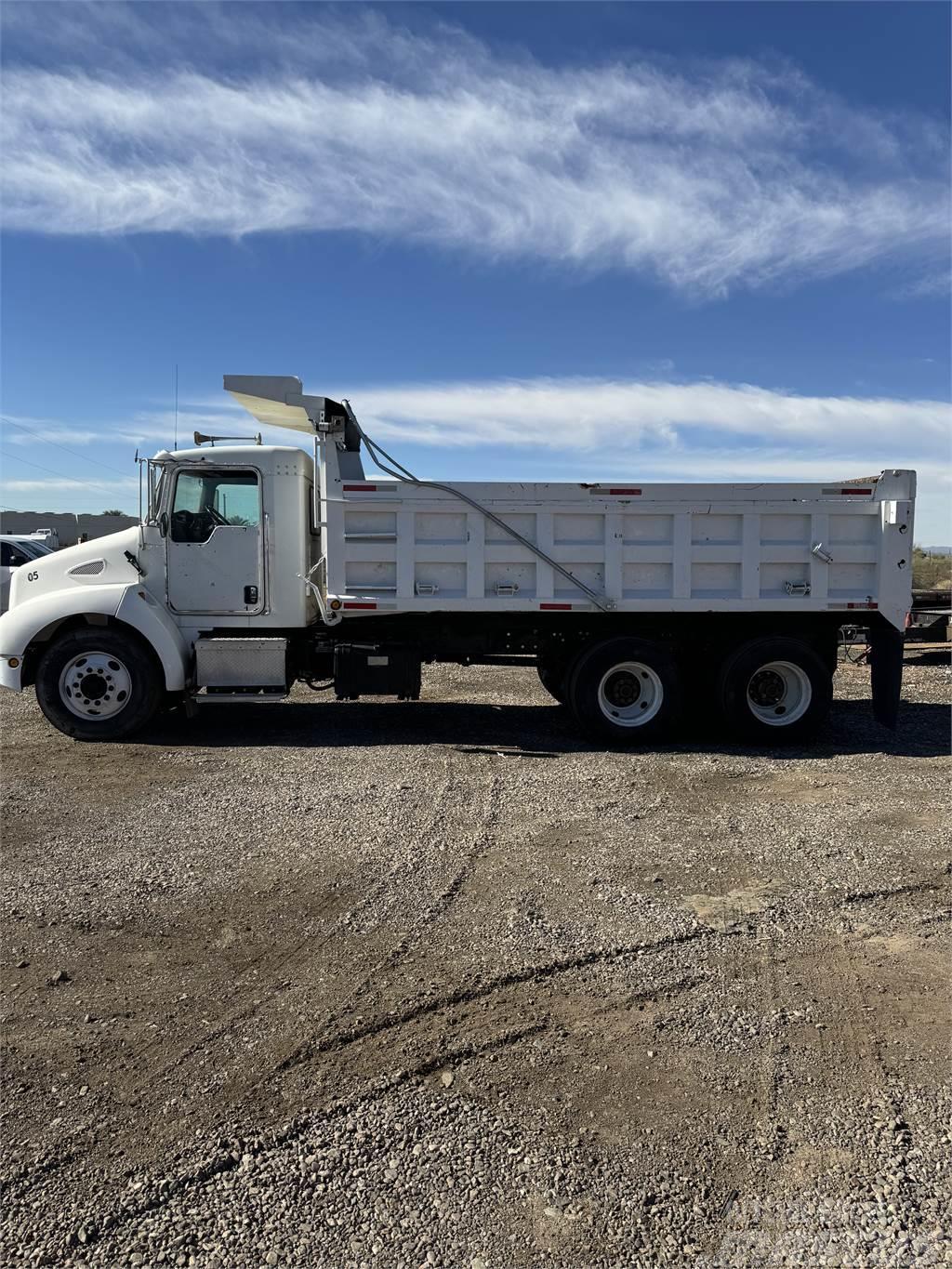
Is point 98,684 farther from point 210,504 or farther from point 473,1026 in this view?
point 473,1026

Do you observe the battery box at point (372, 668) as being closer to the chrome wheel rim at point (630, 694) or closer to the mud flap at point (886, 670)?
the chrome wheel rim at point (630, 694)

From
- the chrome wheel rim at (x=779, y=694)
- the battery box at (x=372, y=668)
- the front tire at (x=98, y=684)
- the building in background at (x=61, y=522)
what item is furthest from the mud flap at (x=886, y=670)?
the building in background at (x=61, y=522)

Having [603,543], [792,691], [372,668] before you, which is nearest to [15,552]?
[372,668]

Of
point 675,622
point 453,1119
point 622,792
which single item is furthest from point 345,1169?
point 675,622

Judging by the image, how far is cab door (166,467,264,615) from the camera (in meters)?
8.81

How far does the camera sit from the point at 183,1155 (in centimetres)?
280

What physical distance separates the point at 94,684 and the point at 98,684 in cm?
3

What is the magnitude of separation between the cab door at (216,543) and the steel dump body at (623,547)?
80 centimetres

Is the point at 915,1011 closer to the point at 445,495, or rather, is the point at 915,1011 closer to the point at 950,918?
the point at 950,918

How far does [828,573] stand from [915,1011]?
565cm

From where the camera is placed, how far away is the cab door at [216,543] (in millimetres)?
8812

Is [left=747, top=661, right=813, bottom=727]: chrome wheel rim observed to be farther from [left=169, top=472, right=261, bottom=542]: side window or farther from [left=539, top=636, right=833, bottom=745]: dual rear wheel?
[left=169, top=472, right=261, bottom=542]: side window

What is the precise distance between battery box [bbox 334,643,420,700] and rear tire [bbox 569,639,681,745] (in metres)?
1.61

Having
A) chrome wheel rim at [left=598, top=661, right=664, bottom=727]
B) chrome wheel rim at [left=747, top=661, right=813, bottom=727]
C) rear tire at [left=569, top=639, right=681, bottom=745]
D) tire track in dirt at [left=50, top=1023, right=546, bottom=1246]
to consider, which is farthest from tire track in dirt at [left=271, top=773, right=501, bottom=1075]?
chrome wheel rim at [left=747, top=661, right=813, bottom=727]
